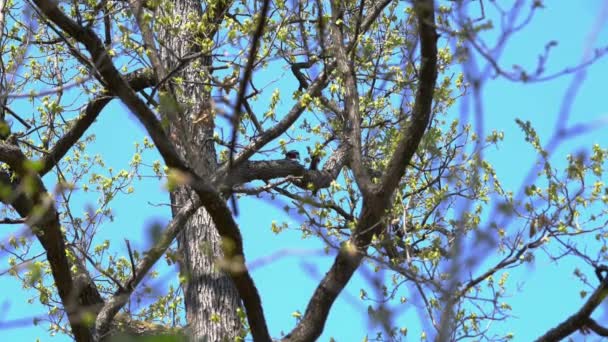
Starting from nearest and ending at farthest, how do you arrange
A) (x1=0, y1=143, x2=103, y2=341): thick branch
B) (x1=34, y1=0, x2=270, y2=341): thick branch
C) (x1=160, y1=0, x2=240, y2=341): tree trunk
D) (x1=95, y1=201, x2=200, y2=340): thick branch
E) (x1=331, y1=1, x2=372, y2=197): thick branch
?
(x1=34, y1=0, x2=270, y2=341): thick branch → (x1=331, y1=1, x2=372, y2=197): thick branch → (x1=95, y1=201, x2=200, y2=340): thick branch → (x1=0, y1=143, x2=103, y2=341): thick branch → (x1=160, y1=0, x2=240, y2=341): tree trunk

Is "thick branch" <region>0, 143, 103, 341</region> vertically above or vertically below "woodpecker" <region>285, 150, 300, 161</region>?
below

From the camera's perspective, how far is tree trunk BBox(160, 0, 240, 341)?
7.02 metres

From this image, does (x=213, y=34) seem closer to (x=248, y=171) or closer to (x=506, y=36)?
(x=248, y=171)

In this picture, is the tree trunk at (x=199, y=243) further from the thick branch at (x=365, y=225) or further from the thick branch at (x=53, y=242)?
the thick branch at (x=365, y=225)

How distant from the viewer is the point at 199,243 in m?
7.57

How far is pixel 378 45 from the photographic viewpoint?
8.12 meters

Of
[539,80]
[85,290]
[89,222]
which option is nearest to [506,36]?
[539,80]

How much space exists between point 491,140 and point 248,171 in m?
2.28

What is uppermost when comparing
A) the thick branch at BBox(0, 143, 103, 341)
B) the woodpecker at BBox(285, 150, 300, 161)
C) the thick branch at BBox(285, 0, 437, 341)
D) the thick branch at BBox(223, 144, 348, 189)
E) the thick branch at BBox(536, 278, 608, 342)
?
the woodpecker at BBox(285, 150, 300, 161)

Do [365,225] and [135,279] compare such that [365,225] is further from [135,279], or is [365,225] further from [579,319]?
[135,279]

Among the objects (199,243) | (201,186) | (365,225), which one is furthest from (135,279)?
(199,243)

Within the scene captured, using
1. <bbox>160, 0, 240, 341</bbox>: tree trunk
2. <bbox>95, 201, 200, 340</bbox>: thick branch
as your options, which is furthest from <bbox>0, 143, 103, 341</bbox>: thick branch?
<bbox>160, 0, 240, 341</bbox>: tree trunk

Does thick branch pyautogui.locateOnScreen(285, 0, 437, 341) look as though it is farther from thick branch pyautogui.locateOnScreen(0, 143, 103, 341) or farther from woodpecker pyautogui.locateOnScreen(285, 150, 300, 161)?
woodpecker pyautogui.locateOnScreen(285, 150, 300, 161)

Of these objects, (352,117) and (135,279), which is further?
(135,279)
